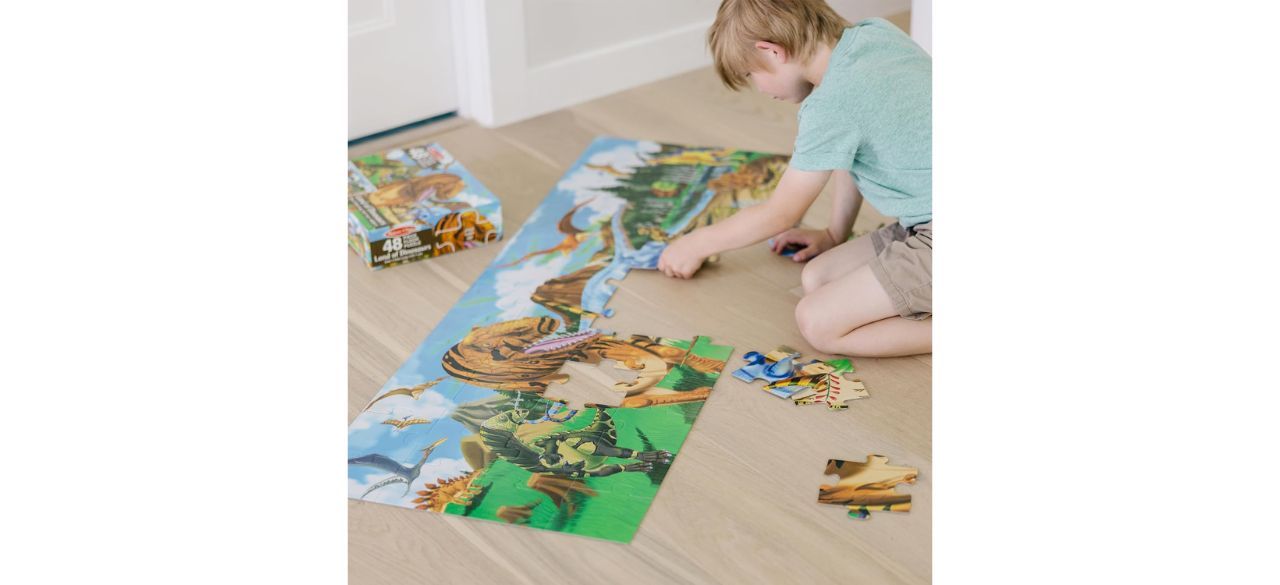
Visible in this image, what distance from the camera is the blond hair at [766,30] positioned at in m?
1.51

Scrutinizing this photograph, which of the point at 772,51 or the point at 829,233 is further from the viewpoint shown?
the point at 829,233

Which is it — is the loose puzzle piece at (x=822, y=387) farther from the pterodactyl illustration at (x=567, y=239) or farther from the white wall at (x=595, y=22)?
the white wall at (x=595, y=22)

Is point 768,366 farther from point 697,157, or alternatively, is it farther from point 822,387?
point 697,157

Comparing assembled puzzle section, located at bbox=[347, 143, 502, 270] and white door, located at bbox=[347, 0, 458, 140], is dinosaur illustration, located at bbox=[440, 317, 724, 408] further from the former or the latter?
white door, located at bbox=[347, 0, 458, 140]

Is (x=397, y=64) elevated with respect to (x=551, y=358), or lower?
elevated

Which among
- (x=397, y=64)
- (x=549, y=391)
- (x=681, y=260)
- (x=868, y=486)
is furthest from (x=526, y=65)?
(x=868, y=486)

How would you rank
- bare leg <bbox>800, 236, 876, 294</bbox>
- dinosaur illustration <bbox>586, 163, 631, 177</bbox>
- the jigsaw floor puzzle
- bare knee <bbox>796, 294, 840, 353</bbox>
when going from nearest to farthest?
the jigsaw floor puzzle, bare knee <bbox>796, 294, 840, 353</bbox>, bare leg <bbox>800, 236, 876, 294</bbox>, dinosaur illustration <bbox>586, 163, 631, 177</bbox>

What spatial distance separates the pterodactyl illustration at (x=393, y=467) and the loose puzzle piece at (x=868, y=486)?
1.57 feet

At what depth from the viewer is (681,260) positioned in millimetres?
1746

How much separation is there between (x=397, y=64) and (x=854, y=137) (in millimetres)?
1088

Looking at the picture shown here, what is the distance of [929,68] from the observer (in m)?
1.57

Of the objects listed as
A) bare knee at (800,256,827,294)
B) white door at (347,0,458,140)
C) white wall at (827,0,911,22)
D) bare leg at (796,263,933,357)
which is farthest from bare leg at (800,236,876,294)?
white wall at (827,0,911,22)

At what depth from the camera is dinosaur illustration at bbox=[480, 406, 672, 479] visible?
1.36 meters
